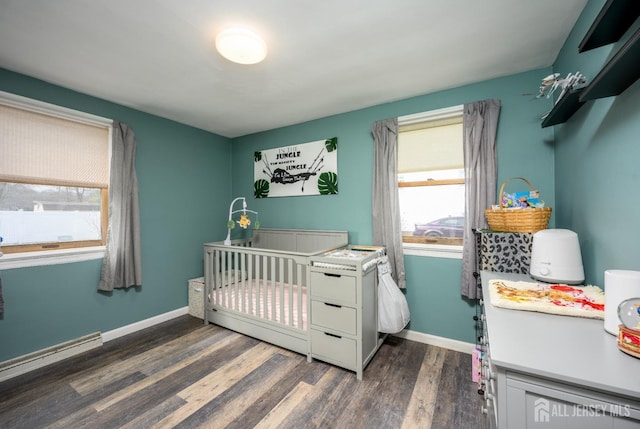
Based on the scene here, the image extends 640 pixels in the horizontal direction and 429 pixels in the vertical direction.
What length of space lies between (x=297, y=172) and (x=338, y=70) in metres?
1.40

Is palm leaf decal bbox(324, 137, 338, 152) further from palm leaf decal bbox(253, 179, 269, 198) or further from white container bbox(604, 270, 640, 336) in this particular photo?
white container bbox(604, 270, 640, 336)

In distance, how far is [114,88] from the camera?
7.45ft

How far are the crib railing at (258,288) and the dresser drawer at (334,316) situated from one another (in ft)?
0.52

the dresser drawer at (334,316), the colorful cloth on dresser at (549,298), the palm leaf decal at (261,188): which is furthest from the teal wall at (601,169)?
the palm leaf decal at (261,188)

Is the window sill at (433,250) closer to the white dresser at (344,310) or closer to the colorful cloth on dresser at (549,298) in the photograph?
the white dresser at (344,310)

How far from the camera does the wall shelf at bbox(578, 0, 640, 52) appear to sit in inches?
35.5

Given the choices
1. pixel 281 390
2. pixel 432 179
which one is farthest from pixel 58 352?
pixel 432 179

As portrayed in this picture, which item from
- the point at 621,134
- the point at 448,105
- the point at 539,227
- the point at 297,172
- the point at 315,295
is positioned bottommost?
the point at 315,295

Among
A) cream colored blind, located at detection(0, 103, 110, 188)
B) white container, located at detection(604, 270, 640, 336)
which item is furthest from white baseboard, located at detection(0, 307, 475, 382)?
white container, located at detection(604, 270, 640, 336)

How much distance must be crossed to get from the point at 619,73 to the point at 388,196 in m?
1.66

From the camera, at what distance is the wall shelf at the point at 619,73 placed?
78 cm

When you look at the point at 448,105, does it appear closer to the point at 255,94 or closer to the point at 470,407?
the point at 255,94

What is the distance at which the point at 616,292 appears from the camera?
0.86m

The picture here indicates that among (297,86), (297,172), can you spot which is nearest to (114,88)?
(297,86)
